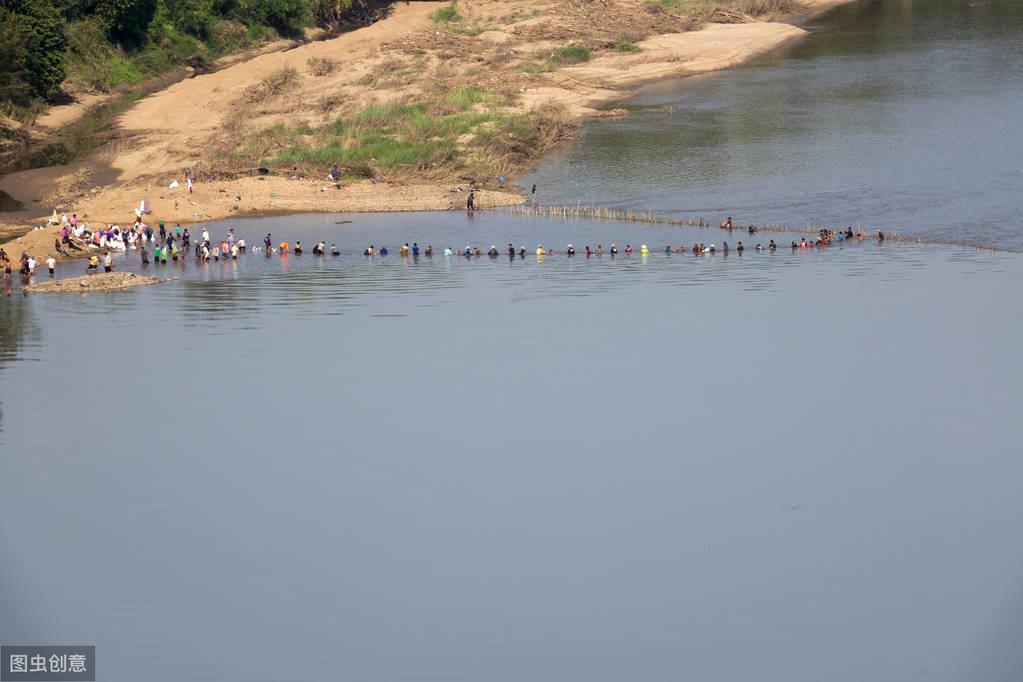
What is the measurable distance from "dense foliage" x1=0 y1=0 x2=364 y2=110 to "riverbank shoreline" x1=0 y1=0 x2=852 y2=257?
508 cm

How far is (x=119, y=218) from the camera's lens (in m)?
86.0

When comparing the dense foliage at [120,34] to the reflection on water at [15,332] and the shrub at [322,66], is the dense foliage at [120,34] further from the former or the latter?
the reflection on water at [15,332]

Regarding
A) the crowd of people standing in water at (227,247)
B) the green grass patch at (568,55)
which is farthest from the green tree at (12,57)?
the green grass patch at (568,55)

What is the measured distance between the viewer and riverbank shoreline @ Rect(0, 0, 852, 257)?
88.8 meters

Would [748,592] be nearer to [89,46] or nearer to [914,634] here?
[914,634]

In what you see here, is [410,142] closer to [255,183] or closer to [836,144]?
[255,183]

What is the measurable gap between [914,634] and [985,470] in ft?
39.0

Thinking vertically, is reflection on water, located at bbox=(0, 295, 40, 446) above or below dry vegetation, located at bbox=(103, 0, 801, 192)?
below

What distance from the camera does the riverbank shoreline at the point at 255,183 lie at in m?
88.8

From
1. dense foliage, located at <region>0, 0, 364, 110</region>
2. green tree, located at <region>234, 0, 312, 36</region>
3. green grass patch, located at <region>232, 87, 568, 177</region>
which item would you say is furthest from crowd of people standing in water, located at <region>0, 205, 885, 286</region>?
green tree, located at <region>234, 0, 312, 36</region>

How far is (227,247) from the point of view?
8025cm

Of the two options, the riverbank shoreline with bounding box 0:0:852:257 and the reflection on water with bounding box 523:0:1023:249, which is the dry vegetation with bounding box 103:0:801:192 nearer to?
the riverbank shoreline with bounding box 0:0:852:257

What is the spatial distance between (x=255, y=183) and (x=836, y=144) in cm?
3956

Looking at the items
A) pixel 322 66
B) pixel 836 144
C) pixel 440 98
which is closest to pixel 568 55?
pixel 322 66
